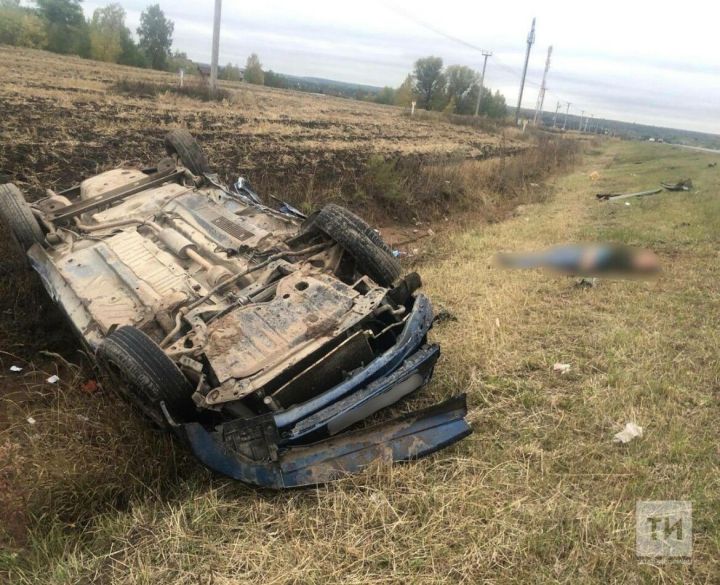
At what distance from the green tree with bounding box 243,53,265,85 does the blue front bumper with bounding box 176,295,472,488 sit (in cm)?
5780

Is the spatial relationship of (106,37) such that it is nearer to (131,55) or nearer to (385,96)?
(131,55)

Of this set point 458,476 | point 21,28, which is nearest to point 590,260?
point 458,476

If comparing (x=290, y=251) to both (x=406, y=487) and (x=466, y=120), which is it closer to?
(x=406, y=487)

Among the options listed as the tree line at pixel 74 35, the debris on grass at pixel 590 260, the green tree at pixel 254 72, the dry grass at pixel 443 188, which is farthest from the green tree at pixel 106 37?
the debris on grass at pixel 590 260

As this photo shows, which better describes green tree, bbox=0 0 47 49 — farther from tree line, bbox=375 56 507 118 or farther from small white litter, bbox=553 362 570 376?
small white litter, bbox=553 362 570 376

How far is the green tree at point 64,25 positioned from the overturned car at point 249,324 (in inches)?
2054

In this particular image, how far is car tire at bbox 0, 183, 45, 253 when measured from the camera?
442 centimetres

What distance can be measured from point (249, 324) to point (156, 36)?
64024 mm

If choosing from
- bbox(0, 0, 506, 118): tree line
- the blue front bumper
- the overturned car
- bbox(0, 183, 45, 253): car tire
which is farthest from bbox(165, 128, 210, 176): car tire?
bbox(0, 0, 506, 118): tree line

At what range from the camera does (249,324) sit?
10.8ft

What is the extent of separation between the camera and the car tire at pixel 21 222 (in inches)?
174

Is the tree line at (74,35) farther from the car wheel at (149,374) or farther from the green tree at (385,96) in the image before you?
the car wheel at (149,374)

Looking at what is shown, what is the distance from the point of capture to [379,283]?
407 centimetres

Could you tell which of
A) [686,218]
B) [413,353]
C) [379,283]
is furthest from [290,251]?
[686,218]
